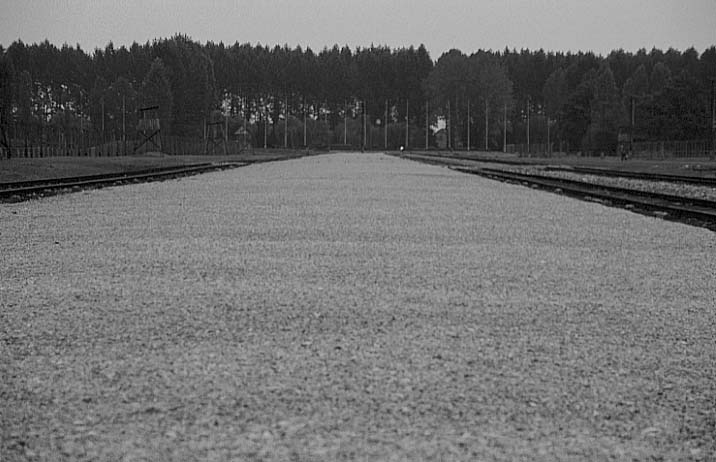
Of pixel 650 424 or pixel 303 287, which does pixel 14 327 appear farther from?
pixel 650 424

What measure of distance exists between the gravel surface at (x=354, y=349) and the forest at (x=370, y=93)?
75945mm

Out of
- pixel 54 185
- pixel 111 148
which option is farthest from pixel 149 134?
pixel 54 185

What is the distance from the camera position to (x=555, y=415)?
358 centimetres

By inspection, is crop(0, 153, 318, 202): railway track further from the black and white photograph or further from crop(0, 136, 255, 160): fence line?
crop(0, 136, 255, 160): fence line

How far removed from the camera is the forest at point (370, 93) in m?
98.4

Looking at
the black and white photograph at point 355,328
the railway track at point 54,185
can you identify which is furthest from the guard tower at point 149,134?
the black and white photograph at point 355,328

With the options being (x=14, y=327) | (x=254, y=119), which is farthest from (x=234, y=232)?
(x=254, y=119)

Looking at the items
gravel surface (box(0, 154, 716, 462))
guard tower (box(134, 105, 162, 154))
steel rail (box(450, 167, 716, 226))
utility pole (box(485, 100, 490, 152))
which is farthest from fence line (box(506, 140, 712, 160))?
gravel surface (box(0, 154, 716, 462))

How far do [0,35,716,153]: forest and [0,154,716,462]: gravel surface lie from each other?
249ft

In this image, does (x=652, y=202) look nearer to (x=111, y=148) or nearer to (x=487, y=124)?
(x=111, y=148)

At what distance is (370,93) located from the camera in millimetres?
142625

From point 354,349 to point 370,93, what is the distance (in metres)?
140

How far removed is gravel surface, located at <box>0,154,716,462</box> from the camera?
3.29 metres

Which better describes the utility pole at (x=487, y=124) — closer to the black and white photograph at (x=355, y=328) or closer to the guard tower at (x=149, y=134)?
the guard tower at (x=149, y=134)
